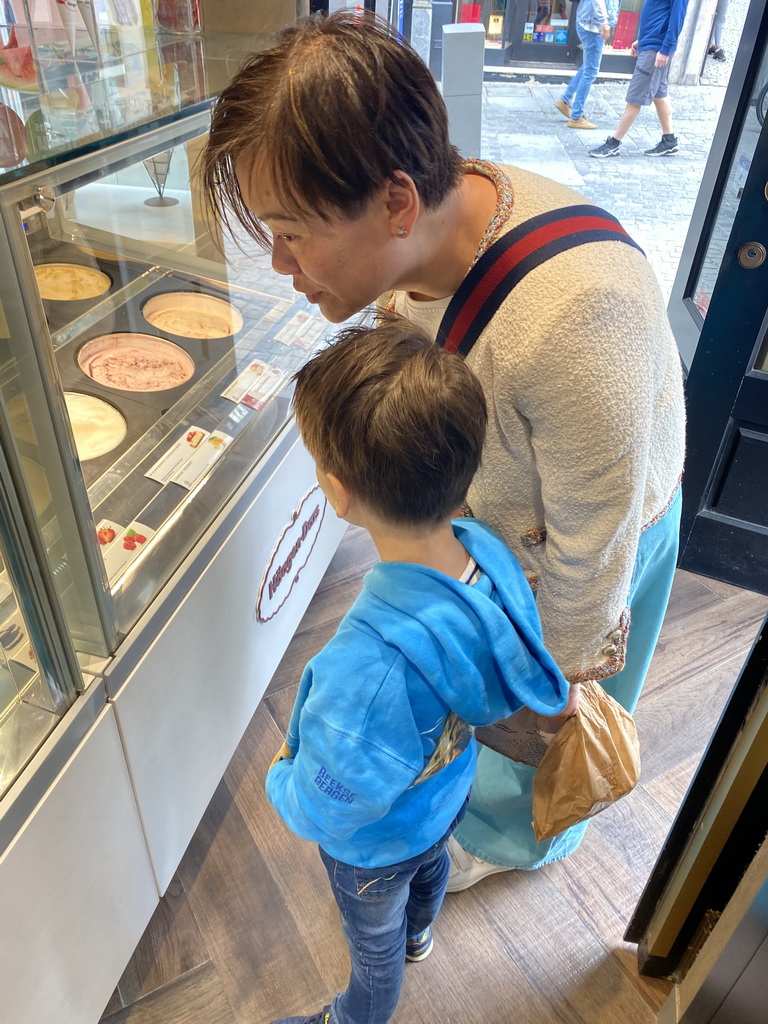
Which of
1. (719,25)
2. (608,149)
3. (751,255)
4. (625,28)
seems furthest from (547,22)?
(751,255)

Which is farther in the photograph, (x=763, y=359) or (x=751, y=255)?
(x=763, y=359)

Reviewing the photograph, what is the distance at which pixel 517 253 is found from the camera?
852 mm

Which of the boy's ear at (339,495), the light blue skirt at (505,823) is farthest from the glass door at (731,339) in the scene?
the boy's ear at (339,495)

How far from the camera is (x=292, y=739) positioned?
997 millimetres

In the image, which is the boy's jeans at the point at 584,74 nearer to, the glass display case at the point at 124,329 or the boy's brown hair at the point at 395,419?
the glass display case at the point at 124,329

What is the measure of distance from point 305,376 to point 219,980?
1188 mm

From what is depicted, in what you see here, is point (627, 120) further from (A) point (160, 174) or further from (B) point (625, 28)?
(A) point (160, 174)

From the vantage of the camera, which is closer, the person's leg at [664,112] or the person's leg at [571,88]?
the person's leg at [664,112]

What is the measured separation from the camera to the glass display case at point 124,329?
2.68 ft

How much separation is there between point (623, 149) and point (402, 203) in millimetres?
5107

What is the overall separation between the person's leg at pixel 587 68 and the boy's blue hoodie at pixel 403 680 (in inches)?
215

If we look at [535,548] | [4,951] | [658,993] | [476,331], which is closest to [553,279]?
[476,331]

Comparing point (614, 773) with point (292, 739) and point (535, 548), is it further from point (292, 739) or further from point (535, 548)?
point (292, 739)

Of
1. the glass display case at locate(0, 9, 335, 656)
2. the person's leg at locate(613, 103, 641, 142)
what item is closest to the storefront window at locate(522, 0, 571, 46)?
the person's leg at locate(613, 103, 641, 142)
